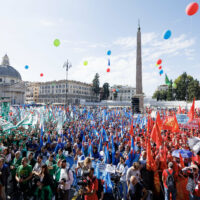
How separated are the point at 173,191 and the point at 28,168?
11.8 feet

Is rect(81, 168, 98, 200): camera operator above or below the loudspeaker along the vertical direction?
below

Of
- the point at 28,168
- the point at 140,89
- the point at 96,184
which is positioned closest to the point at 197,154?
the point at 96,184

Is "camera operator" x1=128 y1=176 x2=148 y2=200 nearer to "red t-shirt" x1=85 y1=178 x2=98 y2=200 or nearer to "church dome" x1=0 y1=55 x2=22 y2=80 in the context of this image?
"red t-shirt" x1=85 y1=178 x2=98 y2=200

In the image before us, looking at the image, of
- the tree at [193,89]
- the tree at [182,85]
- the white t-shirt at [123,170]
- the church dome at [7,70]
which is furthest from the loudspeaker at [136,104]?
the church dome at [7,70]

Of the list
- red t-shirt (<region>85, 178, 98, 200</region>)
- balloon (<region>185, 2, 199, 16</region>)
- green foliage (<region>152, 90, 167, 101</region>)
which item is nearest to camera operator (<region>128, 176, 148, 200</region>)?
red t-shirt (<region>85, 178, 98, 200</region>)

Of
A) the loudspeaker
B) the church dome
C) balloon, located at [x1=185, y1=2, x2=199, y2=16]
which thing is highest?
the church dome

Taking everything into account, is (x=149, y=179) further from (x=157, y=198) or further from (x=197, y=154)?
(x=197, y=154)

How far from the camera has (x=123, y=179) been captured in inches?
203

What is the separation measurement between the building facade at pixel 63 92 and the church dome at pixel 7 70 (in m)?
12.6

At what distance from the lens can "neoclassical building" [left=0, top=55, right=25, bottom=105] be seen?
75.6 metres

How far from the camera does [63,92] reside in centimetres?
8250

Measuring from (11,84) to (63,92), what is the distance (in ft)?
70.7

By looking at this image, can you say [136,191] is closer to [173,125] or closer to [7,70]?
[173,125]

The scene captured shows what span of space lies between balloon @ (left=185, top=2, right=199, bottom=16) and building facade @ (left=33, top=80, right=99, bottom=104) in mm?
73232
